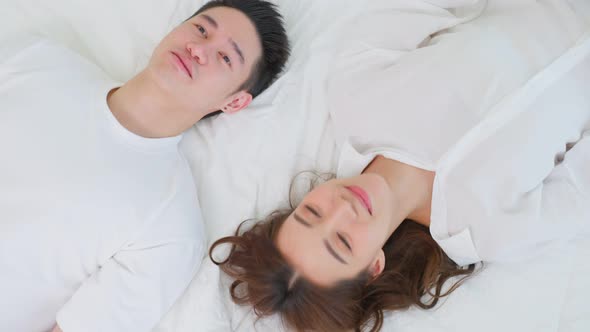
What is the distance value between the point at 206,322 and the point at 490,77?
1145mm

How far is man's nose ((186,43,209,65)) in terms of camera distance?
56.4 inches

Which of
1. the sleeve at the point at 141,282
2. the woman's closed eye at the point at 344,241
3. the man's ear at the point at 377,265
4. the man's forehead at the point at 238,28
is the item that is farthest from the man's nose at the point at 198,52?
the man's ear at the point at 377,265

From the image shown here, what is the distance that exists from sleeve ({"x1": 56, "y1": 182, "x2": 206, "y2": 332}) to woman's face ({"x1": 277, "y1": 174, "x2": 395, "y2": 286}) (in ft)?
1.02

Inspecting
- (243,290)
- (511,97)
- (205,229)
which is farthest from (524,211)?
(205,229)

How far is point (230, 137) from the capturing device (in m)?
1.71

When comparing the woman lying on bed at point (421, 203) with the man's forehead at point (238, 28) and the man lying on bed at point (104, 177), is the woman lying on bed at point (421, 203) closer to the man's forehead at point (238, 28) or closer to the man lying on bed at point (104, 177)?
the man lying on bed at point (104, 177)

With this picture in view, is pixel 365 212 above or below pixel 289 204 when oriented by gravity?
above

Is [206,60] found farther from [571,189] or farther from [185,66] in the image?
[571,189]

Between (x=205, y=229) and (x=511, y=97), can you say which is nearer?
(x=511, y=97)

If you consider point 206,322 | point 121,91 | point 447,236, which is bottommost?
point 206,322

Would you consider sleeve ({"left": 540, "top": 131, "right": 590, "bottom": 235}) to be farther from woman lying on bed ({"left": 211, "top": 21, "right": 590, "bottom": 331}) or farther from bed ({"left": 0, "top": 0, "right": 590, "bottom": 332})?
bed ({"left": 0, "top": 0, "right": 590, "bottom": 332})

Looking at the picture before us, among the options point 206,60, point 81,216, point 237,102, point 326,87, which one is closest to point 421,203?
point 326,87

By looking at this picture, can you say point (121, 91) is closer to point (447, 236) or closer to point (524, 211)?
point (447, 236)

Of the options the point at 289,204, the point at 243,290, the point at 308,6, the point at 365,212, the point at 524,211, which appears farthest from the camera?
the point at 308,6
